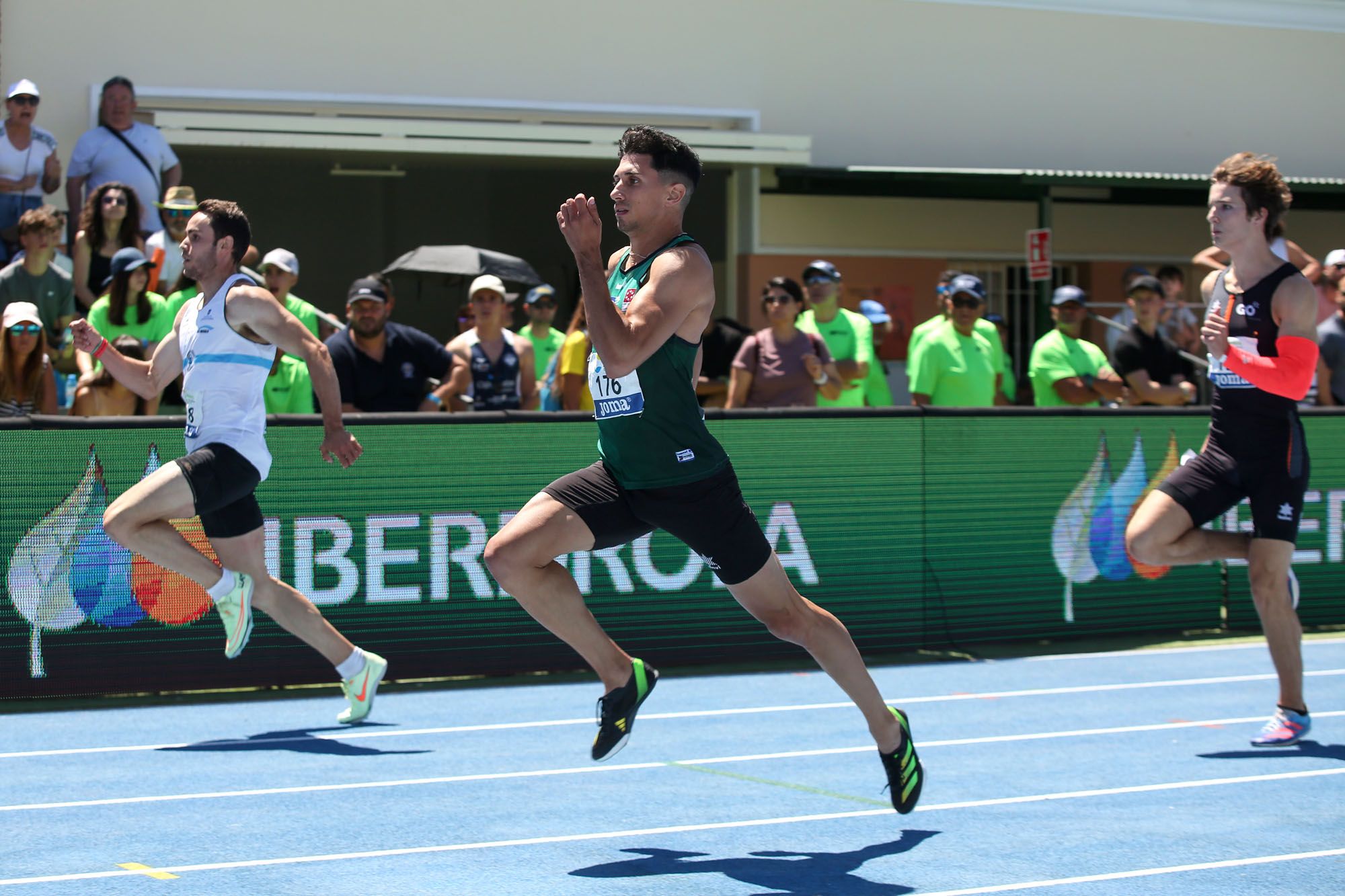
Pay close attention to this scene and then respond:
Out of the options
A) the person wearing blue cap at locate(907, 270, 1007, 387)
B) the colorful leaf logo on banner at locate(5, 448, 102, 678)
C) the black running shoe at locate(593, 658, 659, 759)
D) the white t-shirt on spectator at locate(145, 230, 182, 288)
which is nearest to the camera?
the black running shoe at locate(593, 658, 659, 759)

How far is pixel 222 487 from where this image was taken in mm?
7066

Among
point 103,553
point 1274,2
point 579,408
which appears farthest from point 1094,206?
point 103,553

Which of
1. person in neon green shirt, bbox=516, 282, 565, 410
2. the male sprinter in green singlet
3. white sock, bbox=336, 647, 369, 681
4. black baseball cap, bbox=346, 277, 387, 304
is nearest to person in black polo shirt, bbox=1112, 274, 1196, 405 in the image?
person in neon green shirt, bbox=516, 282, 565, 410

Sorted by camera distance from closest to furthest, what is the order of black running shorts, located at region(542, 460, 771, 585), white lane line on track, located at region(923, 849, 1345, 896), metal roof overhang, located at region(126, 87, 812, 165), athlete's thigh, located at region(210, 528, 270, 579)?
white lane line on track, located at region(923, 849, 1345, 896), black running shorts, located at region(542, 460, 771, 585), athlete's thigh, located at region(210, 528, 270, 579), metal roof overhang, located at region(126, 87, 812, 165)

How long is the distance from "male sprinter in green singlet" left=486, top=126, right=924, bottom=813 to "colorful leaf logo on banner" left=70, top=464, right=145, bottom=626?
157 inches

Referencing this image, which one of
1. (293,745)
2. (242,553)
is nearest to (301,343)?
(242,553)

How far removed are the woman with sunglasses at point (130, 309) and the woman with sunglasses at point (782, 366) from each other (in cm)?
379

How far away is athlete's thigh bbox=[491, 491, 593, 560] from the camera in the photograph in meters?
5.11

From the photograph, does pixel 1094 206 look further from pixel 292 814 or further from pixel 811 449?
pixel 292 814

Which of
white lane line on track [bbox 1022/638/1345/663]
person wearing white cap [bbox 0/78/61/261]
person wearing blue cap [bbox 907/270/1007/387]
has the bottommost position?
white lane line on track [bbox 1022/638/1345/663]

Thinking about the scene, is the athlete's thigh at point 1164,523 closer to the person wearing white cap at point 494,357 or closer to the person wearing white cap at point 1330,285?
the person wearing white cap at point 494,357

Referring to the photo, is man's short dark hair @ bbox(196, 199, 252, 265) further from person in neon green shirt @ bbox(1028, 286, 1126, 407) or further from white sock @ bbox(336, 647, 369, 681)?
person in neon green shirt @ bbox(1028, 286, 1126, 407)

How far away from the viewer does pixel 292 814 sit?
588 centimetres

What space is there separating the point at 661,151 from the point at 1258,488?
352cm
